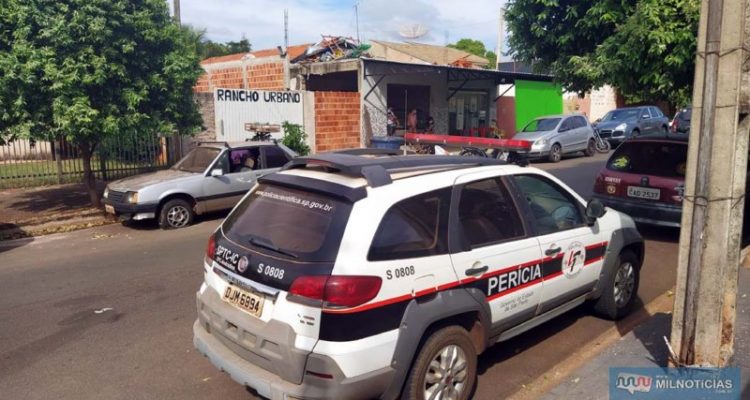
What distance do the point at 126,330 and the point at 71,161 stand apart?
35.3ft

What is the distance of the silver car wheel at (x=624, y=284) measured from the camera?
5277 mm

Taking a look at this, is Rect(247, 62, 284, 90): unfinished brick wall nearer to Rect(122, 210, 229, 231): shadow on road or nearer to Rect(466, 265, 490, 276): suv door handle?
Rect(122, 210, 229, 231): shadow on road

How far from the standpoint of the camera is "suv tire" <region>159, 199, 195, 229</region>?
31.3 ft

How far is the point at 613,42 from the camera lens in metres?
8.38

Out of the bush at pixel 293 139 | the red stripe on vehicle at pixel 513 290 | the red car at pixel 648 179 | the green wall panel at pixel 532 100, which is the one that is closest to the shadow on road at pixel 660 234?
the red car at pixel 648 179

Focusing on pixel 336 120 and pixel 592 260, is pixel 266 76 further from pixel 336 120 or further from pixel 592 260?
pixel 592 260

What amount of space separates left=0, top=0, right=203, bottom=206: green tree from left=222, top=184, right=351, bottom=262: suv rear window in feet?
22.6

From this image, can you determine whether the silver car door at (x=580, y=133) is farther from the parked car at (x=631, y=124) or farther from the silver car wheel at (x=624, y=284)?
the silver car wheel at (x=624, y=284)

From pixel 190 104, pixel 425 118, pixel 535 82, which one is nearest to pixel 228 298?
pixel 190 104

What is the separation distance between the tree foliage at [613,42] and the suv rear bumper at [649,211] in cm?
170

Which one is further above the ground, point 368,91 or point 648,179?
point 368,91

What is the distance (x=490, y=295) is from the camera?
3814 millimetres

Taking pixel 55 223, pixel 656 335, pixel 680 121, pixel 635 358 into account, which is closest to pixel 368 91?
pixel 55 223

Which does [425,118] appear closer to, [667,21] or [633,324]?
[667,21]
